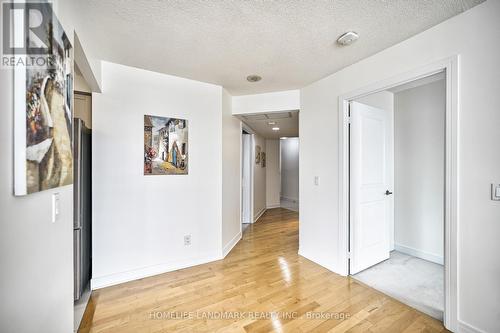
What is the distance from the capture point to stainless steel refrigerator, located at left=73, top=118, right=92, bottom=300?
6.10 feet

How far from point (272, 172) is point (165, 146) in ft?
14.5

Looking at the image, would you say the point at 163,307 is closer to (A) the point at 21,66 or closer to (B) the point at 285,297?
(B) the point at 285,297

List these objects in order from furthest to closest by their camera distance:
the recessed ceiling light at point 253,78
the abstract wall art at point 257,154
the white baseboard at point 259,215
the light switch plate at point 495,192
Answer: the abstract wall art at point 257,154 < the white baseboard at point 259,215 < the recessed ceiling light at point 253,78 < the light switch plate at point 495,192

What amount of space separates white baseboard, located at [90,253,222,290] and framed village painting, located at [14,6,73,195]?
5.13 ft

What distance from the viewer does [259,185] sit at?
5.75 m

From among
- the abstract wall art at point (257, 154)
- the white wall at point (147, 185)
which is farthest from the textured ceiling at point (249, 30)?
the abstract wall art at point (257, 154)

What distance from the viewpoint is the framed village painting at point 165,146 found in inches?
99.0

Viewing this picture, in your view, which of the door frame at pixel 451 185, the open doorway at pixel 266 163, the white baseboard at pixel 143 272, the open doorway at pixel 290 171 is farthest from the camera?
the open doorway at pixel 290 171

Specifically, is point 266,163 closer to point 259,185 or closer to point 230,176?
point 259,185

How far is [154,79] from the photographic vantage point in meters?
2.56

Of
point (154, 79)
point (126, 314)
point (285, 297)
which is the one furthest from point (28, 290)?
point (154, 79)

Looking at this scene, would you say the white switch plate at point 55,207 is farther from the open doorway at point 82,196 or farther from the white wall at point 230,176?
the white wall at point 230,176

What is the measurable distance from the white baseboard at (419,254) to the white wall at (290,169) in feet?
14.1

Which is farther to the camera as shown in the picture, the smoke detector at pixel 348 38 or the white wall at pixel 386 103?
the white wall at pixel 386 103
